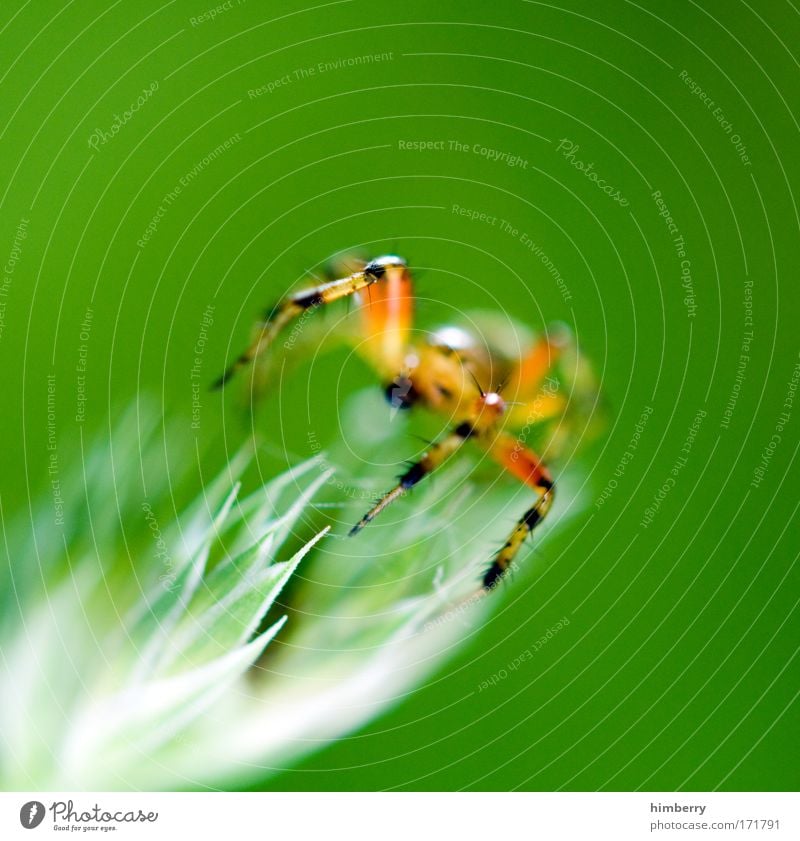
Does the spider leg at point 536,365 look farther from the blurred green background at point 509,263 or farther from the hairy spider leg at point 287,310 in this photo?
the hairy spider leg at point 287,310

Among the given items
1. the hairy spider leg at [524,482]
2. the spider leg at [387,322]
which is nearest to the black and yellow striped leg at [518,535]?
the hairy spider leg at [524,482]

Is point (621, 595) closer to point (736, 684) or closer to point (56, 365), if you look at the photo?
point (736, 684)

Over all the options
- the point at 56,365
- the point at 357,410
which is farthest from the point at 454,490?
the point at 56,365

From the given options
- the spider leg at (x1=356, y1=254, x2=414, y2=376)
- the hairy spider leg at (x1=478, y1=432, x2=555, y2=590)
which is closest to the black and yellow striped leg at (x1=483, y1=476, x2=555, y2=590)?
the hairy spider leg at (x1=478, y1=432, x2=555, y2=590)

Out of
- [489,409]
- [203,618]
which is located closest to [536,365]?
[489,409]
